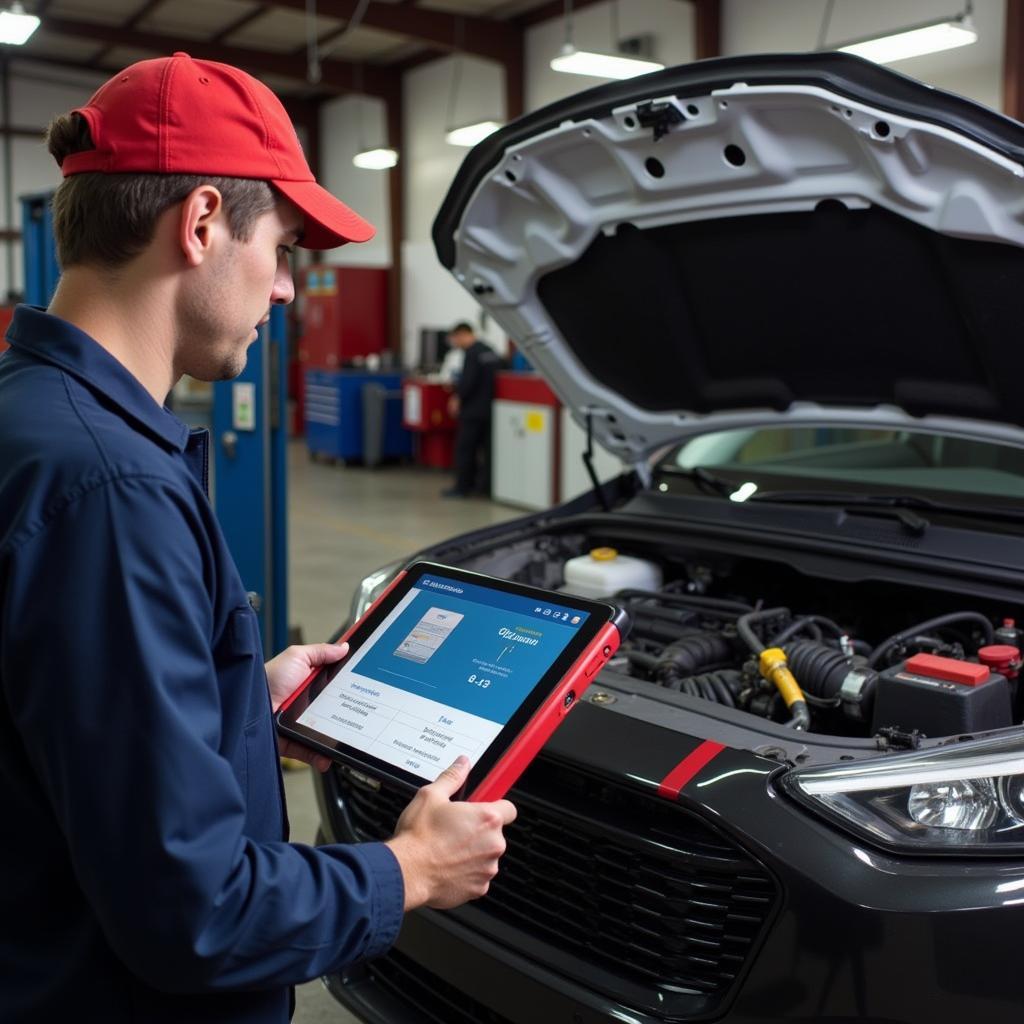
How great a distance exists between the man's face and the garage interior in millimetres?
2454

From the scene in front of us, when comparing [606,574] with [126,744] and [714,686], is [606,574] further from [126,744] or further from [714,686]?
[126,744]

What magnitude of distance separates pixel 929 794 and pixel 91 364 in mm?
1168

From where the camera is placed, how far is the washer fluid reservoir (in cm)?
251

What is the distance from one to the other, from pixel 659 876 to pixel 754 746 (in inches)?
9.1

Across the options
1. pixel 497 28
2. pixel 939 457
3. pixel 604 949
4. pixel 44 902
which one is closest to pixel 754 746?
pixel 604 949

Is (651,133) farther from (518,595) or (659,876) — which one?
(659,876)

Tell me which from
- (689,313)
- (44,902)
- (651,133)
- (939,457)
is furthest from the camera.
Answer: (939,457)

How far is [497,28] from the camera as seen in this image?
38.5 ft

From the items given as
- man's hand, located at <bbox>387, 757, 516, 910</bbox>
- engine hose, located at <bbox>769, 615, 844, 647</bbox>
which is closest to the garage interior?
engine hose, located at <bbox>769, 615, 844, 647</bbox>

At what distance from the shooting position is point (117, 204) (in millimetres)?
972

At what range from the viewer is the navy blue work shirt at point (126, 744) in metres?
0.85

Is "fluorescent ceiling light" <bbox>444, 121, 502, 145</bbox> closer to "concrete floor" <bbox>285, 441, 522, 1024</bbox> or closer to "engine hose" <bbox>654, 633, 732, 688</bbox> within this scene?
"concrete floor" <bbox>285, 441, 522, 1024</bbox>

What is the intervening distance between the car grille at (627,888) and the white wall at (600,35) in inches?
323

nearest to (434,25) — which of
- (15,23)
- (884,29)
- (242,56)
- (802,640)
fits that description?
(242,56)
